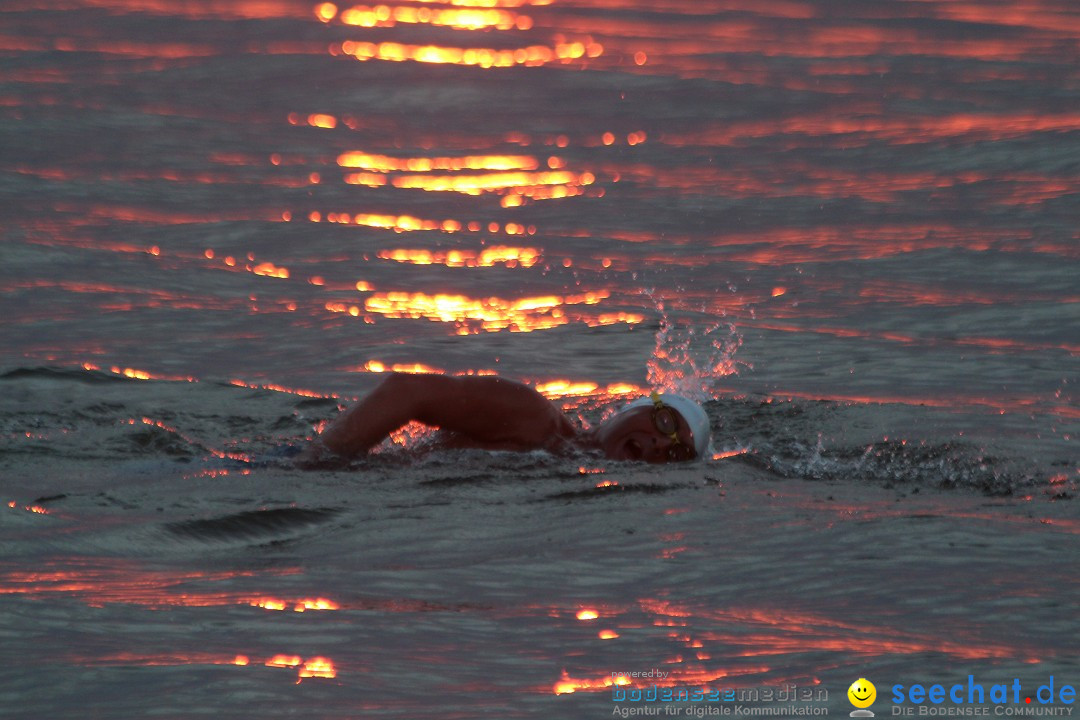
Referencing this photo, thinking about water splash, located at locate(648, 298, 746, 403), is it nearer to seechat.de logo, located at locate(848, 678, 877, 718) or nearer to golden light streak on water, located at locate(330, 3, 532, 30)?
seechat.de logo, located at locate(848, 678, 877, 718)

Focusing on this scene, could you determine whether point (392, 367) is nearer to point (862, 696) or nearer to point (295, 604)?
point (295, 604)

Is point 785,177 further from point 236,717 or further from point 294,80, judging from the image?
point 236,717

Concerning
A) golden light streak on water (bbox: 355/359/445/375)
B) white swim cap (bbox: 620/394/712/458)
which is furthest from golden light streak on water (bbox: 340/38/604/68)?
white swim cap (bbox: 620/394/712/458)

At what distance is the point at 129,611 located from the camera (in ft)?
19.4

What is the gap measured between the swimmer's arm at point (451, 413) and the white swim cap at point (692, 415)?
17.9 inches

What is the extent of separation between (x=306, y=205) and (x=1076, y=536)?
325 inches

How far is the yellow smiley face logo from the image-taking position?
5312 millimetres

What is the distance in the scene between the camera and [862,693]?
536 cm

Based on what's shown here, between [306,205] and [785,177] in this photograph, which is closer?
[306,205]

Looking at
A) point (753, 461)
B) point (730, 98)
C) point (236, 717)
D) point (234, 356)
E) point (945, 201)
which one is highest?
point (730, 98)

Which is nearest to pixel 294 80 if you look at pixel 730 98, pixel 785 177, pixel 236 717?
pixel 730 98

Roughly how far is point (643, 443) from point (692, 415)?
304 millimetres

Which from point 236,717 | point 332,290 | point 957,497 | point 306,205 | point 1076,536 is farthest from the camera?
point 306,205

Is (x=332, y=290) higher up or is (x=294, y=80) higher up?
(x=294, y=80)
